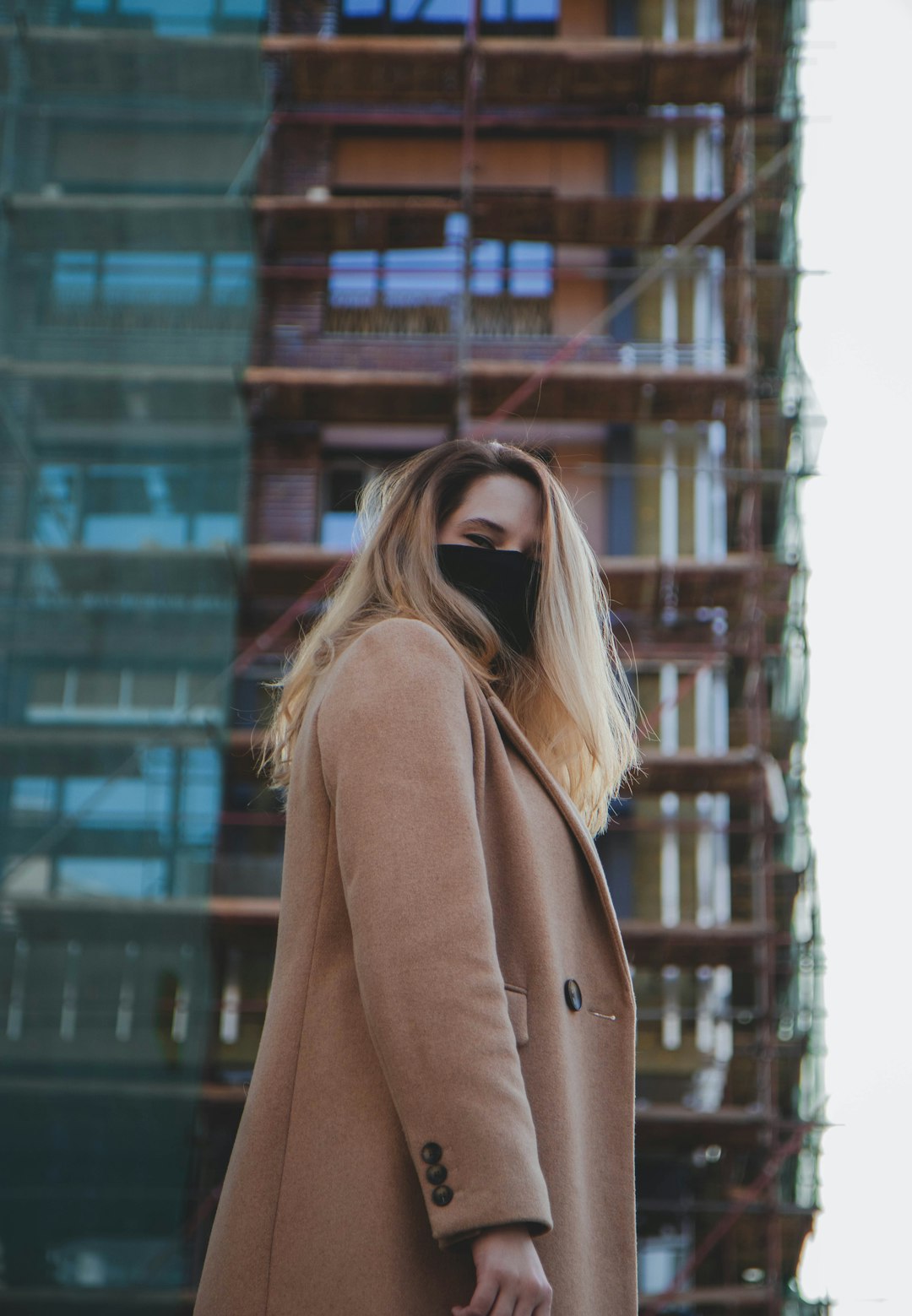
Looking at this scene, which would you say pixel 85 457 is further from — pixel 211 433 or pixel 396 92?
pixel 396 92

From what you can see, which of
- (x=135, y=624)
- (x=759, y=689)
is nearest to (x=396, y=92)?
(x=759, y=689)

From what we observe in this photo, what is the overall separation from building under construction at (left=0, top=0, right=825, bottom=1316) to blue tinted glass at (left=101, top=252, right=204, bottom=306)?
28mm

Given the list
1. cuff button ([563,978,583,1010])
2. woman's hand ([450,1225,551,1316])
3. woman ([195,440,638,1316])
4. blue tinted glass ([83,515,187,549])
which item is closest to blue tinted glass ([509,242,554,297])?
blue tinted glass ([83,515,187,549])

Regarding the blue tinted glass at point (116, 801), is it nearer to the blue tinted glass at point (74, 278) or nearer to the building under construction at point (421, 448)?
the building under construction at point (421, 448)

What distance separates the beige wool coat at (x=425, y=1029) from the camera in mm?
1170

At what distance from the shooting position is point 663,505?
1249 centimetres

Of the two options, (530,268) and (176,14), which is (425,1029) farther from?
(530,268)

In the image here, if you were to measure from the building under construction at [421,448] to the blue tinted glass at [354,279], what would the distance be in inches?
1.7

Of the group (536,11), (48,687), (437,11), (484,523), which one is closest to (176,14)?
(48,687)

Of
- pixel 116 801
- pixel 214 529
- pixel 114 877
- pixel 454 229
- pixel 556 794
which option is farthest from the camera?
pixel 454 229

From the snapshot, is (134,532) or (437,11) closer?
(134,532)

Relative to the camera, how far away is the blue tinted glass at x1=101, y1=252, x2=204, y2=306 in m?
5.34

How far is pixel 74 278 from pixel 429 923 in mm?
3804

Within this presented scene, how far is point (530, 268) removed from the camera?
13.1 m
